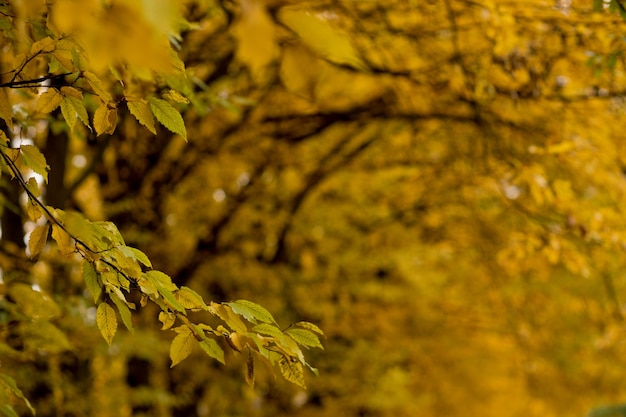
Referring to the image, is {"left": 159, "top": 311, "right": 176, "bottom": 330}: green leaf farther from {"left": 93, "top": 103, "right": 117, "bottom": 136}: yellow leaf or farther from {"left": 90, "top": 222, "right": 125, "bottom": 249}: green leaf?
{"left": 93, "top": 103, "right": 117, "bottom": 136}: yellow leaf

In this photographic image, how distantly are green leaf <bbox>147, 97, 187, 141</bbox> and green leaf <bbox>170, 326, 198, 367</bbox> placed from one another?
541 millimetres

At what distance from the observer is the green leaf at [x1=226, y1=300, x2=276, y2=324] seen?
5.75 feet

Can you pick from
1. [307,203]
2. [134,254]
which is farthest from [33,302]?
[307,203]

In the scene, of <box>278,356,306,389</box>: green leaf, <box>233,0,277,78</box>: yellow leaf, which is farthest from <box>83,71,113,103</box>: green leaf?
<box>233,0,277,78</box>: yellow leaf

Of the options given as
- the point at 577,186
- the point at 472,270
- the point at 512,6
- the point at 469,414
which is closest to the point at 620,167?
the point at 577,186

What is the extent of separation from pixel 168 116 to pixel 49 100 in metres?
0.34

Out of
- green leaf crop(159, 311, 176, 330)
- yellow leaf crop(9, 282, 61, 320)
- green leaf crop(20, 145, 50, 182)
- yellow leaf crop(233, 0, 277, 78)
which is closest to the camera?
yellow leaf crop(233, 0, 277, 78)

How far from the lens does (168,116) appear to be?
5.85 feet

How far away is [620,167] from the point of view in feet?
16.4

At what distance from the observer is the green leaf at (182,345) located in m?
1.75

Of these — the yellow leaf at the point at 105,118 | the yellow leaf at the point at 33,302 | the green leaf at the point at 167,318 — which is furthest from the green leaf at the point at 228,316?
the yellow leaf at the point at 33,302

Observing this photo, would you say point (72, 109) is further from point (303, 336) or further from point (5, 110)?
point (303, 336)

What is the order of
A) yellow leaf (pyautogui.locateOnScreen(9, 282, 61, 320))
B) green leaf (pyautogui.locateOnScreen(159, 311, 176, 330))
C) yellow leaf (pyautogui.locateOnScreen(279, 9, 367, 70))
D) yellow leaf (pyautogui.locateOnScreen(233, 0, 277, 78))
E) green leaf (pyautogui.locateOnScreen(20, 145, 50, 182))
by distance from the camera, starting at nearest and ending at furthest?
yellow leaf (pyautogui.locateOnScreen(233, 0, 277, 78))
yellow leaf (pyautogui.locateOnScreen(279, 9, 367, 70))
green leaf (pyautogui.locateOnScreen(159, 311, 176, 330))
green leaf (pyautogui.locateOnScreen(20, 145, 50, 182))
yellow leaf (pyautogui.locateOnScreen(9, 282, 61, 320))

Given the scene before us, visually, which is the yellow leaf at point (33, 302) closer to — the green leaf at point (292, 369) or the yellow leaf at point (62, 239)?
the yellow leaf at point (62, 239)
